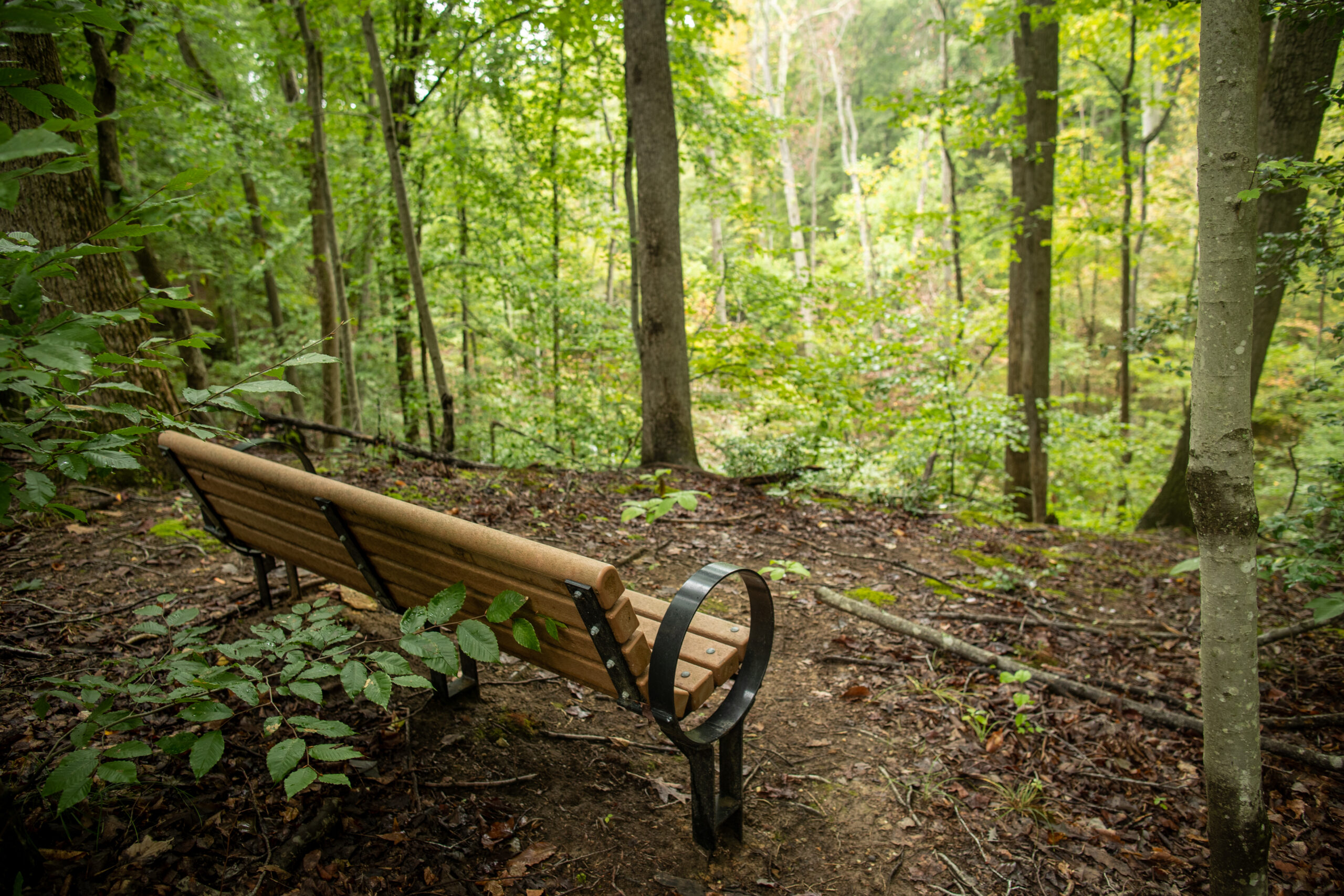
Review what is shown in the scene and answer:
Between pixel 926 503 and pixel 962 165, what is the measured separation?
19.6m

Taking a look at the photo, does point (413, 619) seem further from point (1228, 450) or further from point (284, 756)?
point (1228, 450)

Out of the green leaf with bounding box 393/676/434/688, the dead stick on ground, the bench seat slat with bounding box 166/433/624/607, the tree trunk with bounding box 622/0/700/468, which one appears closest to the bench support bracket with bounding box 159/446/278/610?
the bench seat slat with bounding box 166/433/624/607

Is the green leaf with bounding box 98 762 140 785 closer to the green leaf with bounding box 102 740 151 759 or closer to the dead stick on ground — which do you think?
the green leaf with bounding box 102 740 151 759

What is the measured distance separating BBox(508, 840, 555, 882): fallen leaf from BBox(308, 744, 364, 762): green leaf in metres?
0.71

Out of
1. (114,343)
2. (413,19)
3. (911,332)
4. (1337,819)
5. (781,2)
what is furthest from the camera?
(781,2)

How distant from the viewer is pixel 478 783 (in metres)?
2.30

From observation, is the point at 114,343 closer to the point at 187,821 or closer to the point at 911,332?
the point at 187,821

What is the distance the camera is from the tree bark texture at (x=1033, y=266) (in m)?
7.88

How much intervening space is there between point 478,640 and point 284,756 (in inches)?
20.3

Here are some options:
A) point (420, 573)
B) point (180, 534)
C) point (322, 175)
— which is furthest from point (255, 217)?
point (420, 573)

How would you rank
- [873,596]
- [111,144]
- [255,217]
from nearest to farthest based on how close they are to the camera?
[873,596] < [111,144] < [255,217]

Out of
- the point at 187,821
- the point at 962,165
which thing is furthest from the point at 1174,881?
the point at 962,165

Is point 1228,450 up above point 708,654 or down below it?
above

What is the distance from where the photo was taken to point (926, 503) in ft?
24.0
